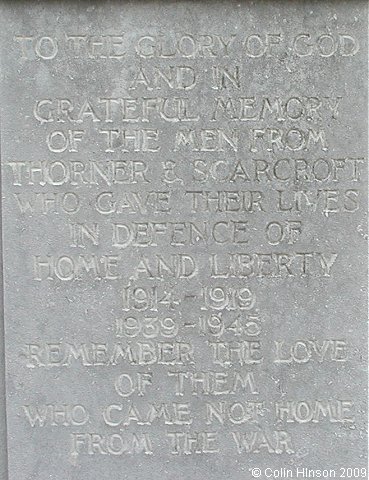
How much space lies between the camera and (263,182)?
276cm

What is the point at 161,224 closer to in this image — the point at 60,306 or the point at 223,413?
the point at 60,306

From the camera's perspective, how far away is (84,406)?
9.38ft

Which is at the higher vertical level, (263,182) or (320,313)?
(263,182)

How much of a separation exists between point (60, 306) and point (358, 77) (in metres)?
1.39

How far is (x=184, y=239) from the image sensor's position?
280 cm

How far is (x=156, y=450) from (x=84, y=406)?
0.33 meters

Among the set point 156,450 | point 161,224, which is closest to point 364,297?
point 161,224

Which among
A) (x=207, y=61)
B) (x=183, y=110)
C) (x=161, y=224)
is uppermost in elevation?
(x=207, y=61)

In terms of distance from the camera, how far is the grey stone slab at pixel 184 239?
2.72 meters

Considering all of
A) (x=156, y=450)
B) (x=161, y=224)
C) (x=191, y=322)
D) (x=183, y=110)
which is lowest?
(x=156, y=450)

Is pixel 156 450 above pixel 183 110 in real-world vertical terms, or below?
below

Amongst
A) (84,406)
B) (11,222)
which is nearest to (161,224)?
(11,222)

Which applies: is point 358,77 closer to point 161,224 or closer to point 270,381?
point 161,224

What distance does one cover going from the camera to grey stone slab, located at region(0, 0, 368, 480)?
2723 millimetres
